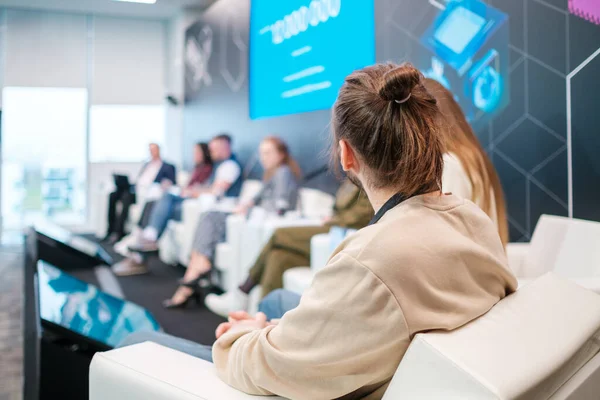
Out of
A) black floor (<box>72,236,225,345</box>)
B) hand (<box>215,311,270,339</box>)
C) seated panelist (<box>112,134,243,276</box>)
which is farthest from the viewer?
seated panelist (<box>112,134,243,276</box>)

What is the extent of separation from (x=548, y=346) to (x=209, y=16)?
23.8ft

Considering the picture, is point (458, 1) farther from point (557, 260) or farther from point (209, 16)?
point (209, 16)

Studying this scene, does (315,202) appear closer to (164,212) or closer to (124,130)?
(164,212)

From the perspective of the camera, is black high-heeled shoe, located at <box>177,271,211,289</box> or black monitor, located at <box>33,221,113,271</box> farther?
black monitor, located at <box>33,221,113,271</box>

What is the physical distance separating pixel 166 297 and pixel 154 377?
3321mm

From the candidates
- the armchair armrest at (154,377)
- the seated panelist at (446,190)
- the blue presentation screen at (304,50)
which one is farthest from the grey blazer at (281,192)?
the armchair armrest at (154,377)

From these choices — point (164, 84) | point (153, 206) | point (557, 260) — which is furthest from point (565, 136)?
point (164, 84)

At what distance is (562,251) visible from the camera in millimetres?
2111

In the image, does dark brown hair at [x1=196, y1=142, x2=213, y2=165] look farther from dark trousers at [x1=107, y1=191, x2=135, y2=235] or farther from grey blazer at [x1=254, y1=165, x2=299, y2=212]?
grey blazer at [x1=254, y1=165, x2=299, y2=212]

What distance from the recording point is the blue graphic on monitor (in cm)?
290

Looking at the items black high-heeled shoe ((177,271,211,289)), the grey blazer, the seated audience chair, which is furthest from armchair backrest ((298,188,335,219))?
black high-heeled shoe ((177,271,211,289))

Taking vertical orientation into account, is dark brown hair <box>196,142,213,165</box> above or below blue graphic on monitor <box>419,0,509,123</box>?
below

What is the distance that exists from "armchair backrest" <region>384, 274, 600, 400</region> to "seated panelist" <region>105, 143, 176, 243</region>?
5816 millimetres

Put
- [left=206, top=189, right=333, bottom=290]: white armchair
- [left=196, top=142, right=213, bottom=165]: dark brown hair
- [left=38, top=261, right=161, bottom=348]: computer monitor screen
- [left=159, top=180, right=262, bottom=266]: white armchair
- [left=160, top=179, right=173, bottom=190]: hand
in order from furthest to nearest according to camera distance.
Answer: [left=160, top=179, right=173, bottom=190]: hand
[left=196, top=142, right=213, bottom=165]: dark brown hair
[left=159, top=180, right=262, bottom=266]: white armchair
[left=206, top=189, right=333, bottom=290]: white armchair
[left=38, top=261, right=161, bottom=348]: computer monitor screen
